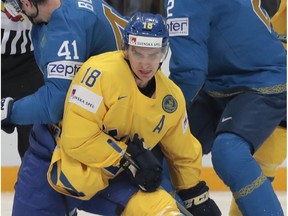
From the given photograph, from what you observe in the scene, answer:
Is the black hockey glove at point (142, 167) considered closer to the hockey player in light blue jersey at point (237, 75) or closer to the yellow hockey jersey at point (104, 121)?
the yellow hockey jersey at point (104, 121)

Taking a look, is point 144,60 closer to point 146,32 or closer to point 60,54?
point 146,32

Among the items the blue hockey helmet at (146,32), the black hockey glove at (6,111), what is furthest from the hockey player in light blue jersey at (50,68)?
the blue hockey helmet at (146,32)

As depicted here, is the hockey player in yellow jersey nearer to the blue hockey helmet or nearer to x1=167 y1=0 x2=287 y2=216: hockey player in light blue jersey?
the blue hockey helmet

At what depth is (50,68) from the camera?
2807 mm

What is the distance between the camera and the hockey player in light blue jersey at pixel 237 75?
3074 mm

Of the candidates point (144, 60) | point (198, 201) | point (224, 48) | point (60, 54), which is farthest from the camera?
point (224, 48)

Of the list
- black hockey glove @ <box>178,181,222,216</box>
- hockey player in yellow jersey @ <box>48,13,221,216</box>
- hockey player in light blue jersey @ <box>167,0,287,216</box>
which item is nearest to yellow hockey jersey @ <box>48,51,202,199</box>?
hockey player in yellow jersey @ <box>48,13,221,216</box>

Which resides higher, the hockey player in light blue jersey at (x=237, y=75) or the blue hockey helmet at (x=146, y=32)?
the blue hockey helmet at (x=146, y=32)

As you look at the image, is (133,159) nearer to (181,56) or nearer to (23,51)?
(181,56)

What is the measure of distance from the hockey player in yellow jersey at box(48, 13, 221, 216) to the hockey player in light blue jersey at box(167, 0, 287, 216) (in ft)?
1.04

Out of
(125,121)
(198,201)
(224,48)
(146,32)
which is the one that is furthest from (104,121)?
(224,48)

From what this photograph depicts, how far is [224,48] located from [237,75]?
12 cm

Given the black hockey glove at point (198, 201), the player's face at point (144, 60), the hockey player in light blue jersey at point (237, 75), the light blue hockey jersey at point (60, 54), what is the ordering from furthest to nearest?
the hockey player in light blue jersey at point (237, 75) → the black hockey glove at point (198, 201) → the light blue hockey jersey at point (60, 54) → the player's face at point (144, 60)

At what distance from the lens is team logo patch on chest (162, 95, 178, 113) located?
2749mm
